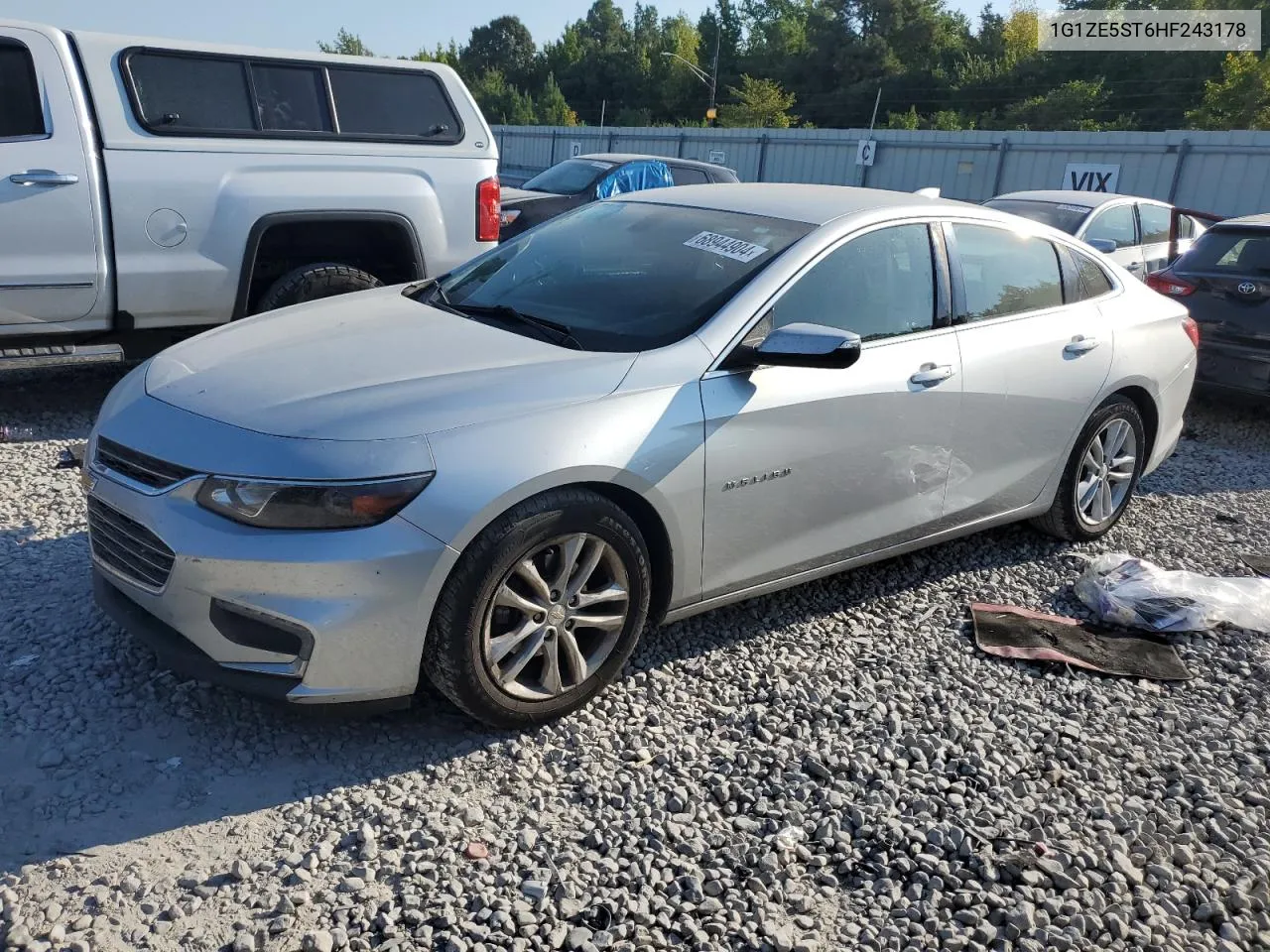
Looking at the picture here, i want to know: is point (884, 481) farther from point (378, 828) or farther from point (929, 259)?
point (378, 828)

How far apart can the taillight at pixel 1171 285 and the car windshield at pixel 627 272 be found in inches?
216

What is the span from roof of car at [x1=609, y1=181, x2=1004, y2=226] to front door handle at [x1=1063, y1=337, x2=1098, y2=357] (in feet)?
2.12

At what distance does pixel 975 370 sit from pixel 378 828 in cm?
282

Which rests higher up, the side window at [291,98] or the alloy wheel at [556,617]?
the side window at [291,98]

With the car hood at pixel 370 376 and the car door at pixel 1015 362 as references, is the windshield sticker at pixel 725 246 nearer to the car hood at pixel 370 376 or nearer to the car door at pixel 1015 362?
the car hood at pixel 370 376

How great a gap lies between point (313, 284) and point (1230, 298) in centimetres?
646

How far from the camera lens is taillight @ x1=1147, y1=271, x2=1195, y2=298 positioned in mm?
8117

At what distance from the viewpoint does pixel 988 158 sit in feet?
72.0

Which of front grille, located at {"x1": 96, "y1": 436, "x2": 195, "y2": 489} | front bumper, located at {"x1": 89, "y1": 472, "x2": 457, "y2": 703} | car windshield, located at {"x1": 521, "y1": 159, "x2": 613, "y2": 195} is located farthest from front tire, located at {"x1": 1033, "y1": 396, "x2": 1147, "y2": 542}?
car windshield, located at {"x1": 521, "y1": 159, "x2": 613, "y2": 195}

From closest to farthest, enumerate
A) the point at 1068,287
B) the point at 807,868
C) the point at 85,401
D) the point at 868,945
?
the point at 868,945
the point at 807,868
the point at 1068,287
the point at 85,401

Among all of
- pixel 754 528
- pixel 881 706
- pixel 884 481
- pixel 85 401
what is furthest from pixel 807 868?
pixel 85 401

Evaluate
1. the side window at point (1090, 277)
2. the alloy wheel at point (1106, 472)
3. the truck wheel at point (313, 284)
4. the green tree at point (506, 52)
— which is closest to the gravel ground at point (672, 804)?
the alloy wheel at point (1106, 472)

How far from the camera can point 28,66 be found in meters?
5.55

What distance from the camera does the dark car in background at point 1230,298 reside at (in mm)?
7621
